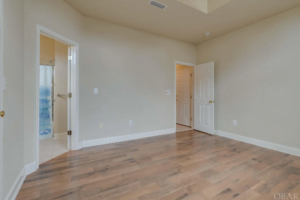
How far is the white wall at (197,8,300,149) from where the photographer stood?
2.59m

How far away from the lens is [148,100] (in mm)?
3617

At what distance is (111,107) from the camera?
312 cm

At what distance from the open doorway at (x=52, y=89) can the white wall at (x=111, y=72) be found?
1.15 m

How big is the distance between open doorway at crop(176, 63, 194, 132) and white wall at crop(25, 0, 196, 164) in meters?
0.86

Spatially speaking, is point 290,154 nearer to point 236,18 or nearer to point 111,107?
point 236,18

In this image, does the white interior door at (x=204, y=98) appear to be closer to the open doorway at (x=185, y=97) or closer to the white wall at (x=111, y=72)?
the open doorway at (x=185, y=97)

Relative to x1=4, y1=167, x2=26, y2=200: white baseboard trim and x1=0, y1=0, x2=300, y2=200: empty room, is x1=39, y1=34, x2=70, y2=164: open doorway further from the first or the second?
x1=4, y1=167, x2=26, y2=200: white baseboard trim

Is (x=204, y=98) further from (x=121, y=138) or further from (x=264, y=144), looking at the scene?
(x=121, y=138)

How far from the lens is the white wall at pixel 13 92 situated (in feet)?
4.55

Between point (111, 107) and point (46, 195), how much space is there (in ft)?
6.05

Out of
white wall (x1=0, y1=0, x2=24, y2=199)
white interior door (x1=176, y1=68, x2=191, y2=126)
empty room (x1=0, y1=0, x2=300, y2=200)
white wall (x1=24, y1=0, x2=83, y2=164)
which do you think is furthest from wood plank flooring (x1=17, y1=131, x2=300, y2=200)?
white interior door (x1=176, y1=68, x2=191, y2=126)

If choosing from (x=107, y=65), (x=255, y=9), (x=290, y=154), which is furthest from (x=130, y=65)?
(x=290, y=154)

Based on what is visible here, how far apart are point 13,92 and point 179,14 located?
284 cm

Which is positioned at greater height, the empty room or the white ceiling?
the white ceiling
